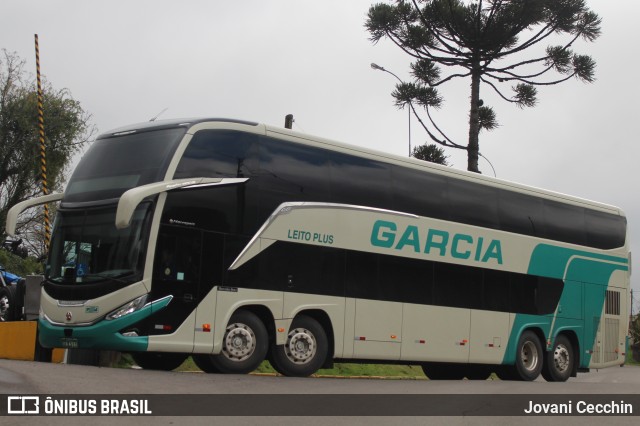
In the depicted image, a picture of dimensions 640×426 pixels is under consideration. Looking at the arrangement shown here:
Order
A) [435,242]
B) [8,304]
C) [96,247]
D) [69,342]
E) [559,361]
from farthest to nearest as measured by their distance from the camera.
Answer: [559,361] < [435,242] < [8,304] < [96,247] < [69,342]

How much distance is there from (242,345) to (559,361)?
29.9 feet

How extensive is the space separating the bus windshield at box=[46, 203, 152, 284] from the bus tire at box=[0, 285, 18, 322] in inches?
132

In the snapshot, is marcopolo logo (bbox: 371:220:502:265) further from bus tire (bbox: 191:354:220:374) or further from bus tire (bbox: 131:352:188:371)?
bus tire (bbox: 131:352:188:371)

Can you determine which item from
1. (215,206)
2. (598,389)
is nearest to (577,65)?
(598,389)

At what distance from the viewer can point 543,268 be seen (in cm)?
2091

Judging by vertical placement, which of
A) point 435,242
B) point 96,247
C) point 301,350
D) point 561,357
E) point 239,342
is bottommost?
point 561,357

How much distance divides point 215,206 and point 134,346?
240 centimetres

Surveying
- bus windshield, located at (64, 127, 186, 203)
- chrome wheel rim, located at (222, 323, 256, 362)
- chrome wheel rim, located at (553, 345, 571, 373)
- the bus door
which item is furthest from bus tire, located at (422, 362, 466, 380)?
bus windshield, located at (64, 127, 186, 203)

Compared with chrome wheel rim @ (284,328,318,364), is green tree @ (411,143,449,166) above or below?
above

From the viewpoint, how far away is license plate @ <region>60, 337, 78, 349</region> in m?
14.4

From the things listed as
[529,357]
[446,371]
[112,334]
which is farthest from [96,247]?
[529,357]

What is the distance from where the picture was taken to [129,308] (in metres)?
14.1

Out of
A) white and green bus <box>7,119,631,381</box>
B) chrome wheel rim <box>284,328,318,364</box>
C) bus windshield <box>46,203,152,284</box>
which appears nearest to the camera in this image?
bus windshield <box>46,203,152,284</box>

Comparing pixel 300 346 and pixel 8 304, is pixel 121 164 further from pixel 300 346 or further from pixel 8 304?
pixel 8 304
